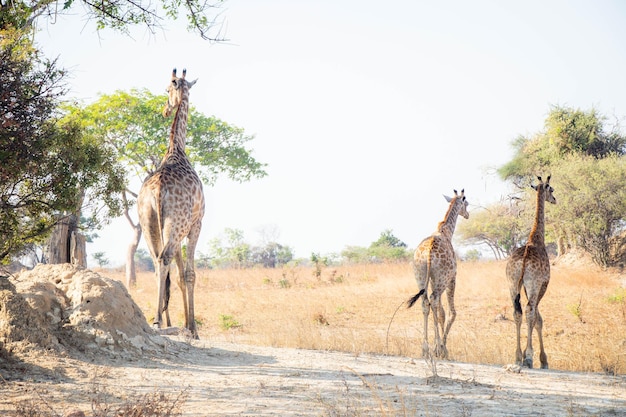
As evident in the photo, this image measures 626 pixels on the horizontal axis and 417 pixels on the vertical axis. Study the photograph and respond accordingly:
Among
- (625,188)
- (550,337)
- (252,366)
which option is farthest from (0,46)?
(625,188)

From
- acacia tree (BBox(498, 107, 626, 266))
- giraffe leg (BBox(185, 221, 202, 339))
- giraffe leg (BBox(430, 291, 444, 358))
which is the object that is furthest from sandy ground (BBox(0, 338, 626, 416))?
acacia tree (BBox(498, 107, 626, 266))

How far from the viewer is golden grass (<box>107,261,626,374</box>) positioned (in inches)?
436

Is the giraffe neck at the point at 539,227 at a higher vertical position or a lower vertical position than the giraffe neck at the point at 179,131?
lower

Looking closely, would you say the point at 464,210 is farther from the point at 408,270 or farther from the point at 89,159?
the point at 408,270

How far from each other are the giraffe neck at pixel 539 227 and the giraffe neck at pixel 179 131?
5.99 m

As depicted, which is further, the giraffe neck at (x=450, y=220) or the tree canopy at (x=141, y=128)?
the tree canopy at (x=141, y=128)

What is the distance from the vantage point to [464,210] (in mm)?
12391

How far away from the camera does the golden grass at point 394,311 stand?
11.1 metres

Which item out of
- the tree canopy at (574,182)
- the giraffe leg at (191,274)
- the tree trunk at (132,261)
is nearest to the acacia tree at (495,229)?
the tree canopy at (574,182)

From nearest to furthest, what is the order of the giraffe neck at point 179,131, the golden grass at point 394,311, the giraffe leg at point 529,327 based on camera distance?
the giraffe leg at point 529,327, the golden grass at point 394,311, the giraffe neck at point 179,131

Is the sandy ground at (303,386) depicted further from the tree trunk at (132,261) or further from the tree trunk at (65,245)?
the tree trunk at (132,261)

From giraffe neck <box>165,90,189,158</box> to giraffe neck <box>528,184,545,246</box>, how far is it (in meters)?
5.99

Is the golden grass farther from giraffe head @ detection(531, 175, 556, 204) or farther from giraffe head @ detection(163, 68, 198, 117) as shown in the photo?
giraffe head @ detection(163, 68, 198, 117)

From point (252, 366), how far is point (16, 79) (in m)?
4.35
